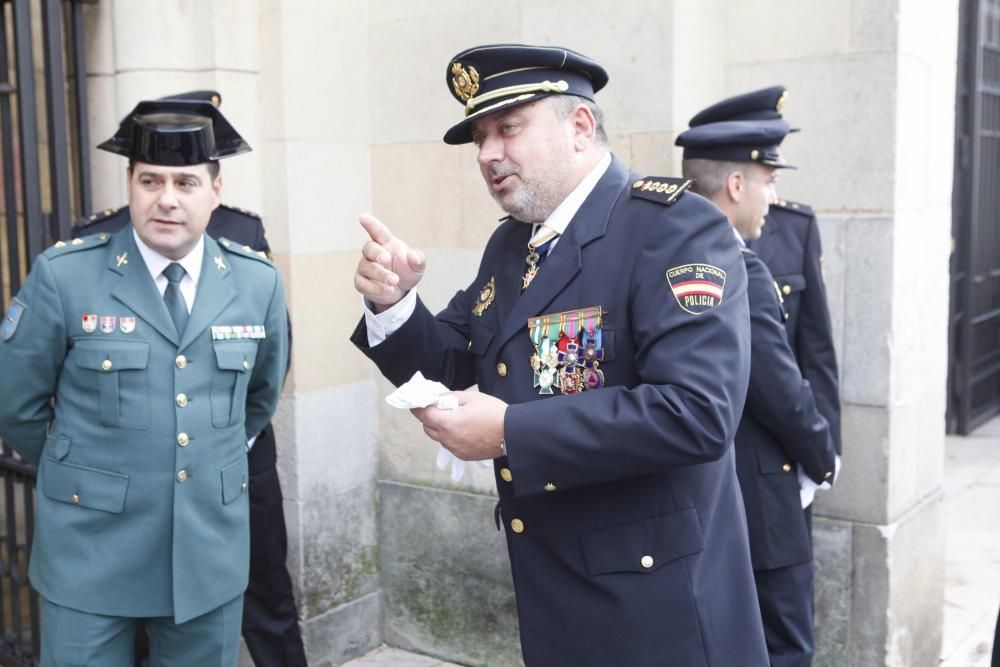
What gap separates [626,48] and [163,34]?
164 cm

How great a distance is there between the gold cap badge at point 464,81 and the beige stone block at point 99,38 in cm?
217

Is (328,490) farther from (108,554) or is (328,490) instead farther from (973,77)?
(973,77)

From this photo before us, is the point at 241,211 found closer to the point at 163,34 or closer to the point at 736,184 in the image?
the point at 163,34

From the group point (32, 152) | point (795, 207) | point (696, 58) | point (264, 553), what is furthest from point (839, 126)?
point (32, 152)

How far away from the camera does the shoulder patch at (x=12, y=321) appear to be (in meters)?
2.99

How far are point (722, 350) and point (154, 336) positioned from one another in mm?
1595

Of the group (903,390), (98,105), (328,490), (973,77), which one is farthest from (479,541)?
(973,77)

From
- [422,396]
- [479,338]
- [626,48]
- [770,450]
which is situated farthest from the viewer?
[626,48]

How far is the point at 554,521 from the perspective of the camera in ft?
7.52

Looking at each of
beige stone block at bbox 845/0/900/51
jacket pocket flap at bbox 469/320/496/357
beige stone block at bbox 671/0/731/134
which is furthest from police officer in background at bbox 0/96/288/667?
beige stone block at bbox 845/0/900/51

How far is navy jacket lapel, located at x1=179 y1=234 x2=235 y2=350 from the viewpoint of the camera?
3068 mm

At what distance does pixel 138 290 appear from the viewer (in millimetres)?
3039

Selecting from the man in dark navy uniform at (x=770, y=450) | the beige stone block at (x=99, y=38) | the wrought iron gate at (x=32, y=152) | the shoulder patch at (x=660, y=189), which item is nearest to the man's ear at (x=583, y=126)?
the shoulder patch at (x=660, y=189)

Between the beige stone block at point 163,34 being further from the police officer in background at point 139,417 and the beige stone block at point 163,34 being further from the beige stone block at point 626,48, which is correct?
the beige stone block at point 626,48
